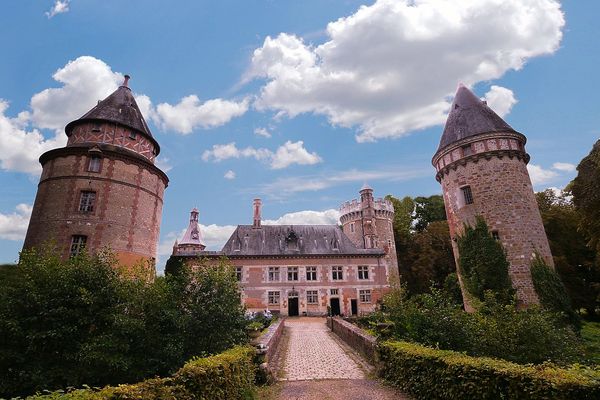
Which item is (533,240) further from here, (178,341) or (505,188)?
(178,341)

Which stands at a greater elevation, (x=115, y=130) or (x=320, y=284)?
(x=115, y=130)

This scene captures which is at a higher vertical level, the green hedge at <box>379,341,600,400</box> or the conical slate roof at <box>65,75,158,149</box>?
the conical slate roof at <box>65,75,158,149</box>

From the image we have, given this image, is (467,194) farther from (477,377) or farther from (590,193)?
(477,377)

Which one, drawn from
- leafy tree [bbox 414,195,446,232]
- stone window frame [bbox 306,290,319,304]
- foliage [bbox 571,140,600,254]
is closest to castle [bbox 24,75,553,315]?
foliage [bbox 571,140,600,254]

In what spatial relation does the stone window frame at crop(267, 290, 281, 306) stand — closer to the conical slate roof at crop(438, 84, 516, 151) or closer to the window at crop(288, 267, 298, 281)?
the window at crop(288, 267, 298, 281)

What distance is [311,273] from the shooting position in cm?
3194

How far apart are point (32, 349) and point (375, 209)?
107 feet

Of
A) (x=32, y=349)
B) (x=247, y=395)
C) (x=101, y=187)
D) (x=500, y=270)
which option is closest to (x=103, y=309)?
(x=32, y=349)

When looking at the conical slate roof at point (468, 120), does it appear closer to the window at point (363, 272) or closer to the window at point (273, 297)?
the window at point (363, 272)

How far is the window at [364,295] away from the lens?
31.3m

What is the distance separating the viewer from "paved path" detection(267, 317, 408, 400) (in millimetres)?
8109

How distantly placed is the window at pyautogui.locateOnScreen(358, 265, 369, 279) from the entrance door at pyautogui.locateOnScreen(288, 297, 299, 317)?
6819mm

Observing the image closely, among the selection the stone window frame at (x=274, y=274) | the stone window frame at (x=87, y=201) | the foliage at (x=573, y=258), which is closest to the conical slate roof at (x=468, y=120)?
the foliage at (x=573, y=258)

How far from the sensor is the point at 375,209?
37.5m
